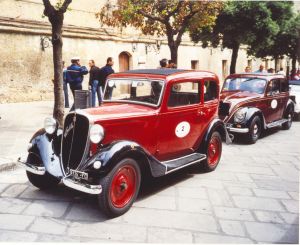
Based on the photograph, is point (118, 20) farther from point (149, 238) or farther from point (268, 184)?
point (149, 238)

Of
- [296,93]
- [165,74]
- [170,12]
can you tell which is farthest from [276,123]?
[165,74]

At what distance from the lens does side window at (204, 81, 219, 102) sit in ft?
20.3

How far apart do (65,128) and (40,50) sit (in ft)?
34.0

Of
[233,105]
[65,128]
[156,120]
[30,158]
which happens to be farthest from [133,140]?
[233,105]

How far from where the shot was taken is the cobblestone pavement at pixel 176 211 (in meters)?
3.83

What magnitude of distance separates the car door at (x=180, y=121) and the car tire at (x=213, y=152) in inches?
17.7

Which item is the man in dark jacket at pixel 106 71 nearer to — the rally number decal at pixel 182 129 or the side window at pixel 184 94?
the side window at pixel 184 94

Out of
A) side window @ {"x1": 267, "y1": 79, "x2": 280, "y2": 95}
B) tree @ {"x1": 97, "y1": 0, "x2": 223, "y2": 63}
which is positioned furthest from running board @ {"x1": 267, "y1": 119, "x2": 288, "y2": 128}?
tree @ {"x1": 97, "y1": 0, "x2": 223, "y2": 63}

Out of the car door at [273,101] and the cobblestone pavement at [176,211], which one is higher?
the car door at [273,101]

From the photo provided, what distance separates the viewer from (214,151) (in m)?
6.43

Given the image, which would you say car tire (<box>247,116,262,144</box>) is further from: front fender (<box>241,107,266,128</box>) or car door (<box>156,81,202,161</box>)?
car door (<box>156,81,202,161</box>)

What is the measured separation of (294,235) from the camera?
396 centimetres

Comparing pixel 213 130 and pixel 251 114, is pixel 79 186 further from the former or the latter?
pixel 251 114

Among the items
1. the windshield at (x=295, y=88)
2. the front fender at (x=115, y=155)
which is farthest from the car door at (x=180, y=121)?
the windshield at (x=295, y=88)
